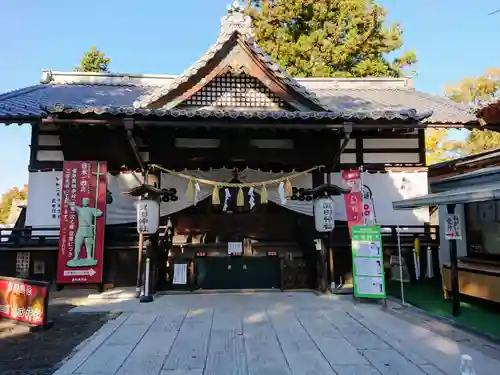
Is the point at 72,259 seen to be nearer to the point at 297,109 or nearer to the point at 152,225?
the point at 152,225

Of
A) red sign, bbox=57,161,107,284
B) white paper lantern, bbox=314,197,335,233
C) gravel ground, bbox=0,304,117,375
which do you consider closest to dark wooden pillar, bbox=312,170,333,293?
white paper lantern, bbox=314,197,335,233

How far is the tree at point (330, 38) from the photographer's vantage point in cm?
2094

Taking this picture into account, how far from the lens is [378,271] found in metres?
8.22

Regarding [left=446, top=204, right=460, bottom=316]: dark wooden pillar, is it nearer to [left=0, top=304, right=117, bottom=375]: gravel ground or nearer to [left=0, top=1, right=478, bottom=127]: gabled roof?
[left=0, top=1, right=478, bottom=127]: gabled roof

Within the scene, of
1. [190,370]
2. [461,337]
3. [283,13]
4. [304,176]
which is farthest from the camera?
[283,13]

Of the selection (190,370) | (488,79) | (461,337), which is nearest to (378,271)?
(461,337)

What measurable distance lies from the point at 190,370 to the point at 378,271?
5183 millimetres

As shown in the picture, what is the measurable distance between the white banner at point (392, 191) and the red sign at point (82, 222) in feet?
22.3

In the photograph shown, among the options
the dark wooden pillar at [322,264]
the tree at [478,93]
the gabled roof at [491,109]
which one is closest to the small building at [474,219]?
the gabled roof at [491,109]

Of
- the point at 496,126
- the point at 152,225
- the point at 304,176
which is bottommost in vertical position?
the point at 152,225

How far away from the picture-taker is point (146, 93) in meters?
13.6

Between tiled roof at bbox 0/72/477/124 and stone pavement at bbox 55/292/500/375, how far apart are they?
239 inches

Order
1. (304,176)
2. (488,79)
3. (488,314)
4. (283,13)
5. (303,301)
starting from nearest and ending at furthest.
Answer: (488,314)
(303,301)
(304,176)
(283,13)
(488,79)

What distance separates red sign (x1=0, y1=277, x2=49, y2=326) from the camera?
6.43m
